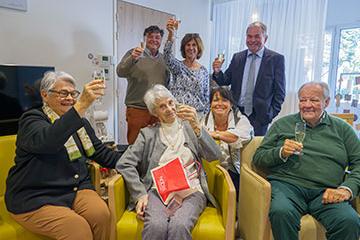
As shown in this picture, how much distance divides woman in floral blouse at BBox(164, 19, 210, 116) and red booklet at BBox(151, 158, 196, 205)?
32.0 inches

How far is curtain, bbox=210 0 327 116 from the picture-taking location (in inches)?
146

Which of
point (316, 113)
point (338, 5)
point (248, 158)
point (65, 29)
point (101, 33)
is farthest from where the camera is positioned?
point (338, 5)

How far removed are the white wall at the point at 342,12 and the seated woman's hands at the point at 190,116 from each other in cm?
342

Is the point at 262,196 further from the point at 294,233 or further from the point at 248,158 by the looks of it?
the point at 248,158

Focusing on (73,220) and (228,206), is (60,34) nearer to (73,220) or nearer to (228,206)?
(73,220)

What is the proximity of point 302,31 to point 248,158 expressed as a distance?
8.43 ft

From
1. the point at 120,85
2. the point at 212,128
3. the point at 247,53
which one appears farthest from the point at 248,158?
the point at 120,85

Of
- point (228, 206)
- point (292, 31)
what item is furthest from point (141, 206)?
point (292, 31)

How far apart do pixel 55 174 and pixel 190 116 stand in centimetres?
81

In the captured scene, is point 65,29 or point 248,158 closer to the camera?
point 248,158

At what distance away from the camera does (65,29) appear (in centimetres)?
292

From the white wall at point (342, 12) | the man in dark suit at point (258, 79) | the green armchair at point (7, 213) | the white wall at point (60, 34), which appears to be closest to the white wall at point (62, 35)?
the white wall at point (60, 34)

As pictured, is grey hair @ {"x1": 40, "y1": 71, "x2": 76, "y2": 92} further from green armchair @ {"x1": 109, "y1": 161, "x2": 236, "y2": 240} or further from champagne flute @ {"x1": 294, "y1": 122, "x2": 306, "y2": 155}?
champagne flute @ {"x1": 294, "y1": 122, "x2": 306, "y2": 155}

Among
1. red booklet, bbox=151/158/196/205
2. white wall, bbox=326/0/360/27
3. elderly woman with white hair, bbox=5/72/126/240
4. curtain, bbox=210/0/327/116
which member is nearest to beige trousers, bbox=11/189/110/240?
elderly woman with white hair, bbox=5/72/126/240
